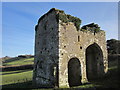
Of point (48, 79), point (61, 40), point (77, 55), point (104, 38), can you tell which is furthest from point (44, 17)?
point (104, 38)

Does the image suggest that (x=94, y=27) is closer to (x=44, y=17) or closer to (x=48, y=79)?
(x=44, y=17)

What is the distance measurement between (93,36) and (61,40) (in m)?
6.15

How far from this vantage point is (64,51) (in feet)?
41.7

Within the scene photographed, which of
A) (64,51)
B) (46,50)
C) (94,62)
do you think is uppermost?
(46,50)

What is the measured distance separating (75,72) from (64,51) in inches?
143

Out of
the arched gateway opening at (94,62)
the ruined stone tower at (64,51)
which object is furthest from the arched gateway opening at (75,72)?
the arched gateway opening at (94,62)

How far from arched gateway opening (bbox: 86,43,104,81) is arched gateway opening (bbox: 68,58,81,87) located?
3494 mm

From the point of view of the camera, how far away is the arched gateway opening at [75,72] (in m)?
14.0

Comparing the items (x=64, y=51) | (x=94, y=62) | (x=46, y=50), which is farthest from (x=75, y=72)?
(x=94, y=62)

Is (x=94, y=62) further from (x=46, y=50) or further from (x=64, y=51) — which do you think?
(x=46, y=50)

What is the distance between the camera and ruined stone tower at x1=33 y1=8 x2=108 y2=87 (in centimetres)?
1234

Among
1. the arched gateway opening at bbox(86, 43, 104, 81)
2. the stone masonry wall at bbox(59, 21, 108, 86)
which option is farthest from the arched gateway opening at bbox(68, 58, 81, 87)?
the arched gateway opening at bbox(86, 43, 104, 81)

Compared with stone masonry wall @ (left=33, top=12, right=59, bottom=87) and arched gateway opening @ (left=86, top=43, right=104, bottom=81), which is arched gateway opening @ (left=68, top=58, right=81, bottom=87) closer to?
stone masonry wall @ (left=33, top=12, right=59, bottom=87)

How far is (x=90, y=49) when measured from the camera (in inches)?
727
